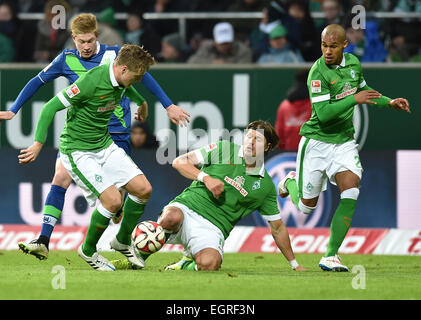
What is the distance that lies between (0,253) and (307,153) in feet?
13.0

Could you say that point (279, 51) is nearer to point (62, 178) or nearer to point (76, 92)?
point (62, 178)

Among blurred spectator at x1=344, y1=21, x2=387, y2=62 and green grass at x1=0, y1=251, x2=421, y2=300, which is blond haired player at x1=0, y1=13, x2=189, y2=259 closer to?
green grass at x1=0, y1=251, x2=421, y2=300

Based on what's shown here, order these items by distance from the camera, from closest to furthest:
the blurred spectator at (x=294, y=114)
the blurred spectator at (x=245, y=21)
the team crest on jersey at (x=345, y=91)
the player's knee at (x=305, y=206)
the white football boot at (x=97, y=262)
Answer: the white football boot at (x=97, y=262) → the team crest on jersey at (x=345, y=91) → the player's knee at (x=305, y=206) → the blurred spectator at (x=294, y=114) → the blurred spectator at (x=245, y=21)

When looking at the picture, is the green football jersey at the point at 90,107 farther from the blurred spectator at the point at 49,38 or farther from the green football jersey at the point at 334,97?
the blurred spectator at the point at 49,38

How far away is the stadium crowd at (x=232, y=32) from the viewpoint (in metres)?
13.1

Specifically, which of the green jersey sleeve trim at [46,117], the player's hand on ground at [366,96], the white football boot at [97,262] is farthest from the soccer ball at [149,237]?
the player's hand on ground at [366,96]

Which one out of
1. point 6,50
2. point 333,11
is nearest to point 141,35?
point 6,50

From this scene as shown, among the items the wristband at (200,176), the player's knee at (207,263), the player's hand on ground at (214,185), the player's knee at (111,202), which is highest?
the wristband at (200,176)

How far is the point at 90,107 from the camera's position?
7996 mm

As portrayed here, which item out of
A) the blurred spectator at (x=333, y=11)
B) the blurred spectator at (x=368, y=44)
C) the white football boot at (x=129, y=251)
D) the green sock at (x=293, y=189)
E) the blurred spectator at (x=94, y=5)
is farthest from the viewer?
the blurred spectator at (x=94, y=5)

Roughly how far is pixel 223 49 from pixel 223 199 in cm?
499

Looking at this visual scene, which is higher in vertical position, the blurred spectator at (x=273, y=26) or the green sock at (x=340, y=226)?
the blurred spectator at (x=273, y=26)

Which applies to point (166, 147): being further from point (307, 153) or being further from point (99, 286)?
point (99, 286)

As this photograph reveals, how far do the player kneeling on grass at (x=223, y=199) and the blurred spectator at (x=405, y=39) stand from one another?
17.5 ft
